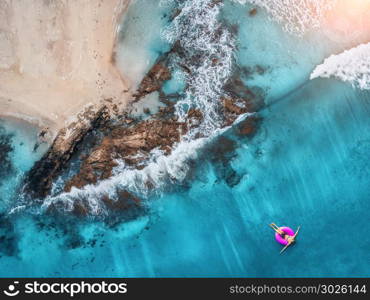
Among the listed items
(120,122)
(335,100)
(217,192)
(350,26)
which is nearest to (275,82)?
(335,100)

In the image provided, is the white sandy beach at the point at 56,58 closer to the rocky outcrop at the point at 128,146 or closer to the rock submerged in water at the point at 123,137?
the rock submerged in water at the point at 123,137

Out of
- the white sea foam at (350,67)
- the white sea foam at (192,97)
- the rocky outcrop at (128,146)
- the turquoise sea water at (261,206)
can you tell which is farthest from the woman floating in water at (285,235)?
the white sea foam at (350,67)

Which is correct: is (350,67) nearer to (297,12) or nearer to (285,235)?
(297,12)

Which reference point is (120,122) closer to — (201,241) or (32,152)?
(32,152)

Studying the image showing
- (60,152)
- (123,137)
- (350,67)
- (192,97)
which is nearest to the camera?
(60,152)

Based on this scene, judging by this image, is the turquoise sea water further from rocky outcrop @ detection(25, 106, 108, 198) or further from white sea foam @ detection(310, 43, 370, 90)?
rocky outcrop @ detection(25, 106, 108, 198)

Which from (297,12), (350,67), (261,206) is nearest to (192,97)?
(261,206)
